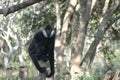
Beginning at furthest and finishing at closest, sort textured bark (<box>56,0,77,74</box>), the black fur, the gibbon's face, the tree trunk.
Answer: textured bark (<box>56,0,77,74</box>), the tree trunk, the black fur, the gibbon's face

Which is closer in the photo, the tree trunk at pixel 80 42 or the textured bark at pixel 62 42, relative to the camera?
the tree trunk at pixel 80 42


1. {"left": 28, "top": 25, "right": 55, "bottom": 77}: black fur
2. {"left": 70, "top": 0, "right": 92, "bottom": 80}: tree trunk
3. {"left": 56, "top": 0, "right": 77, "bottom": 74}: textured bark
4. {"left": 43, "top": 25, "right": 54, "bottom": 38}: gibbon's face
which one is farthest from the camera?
{"left": 56, "top": 0, "right": 77, "bottom": 74}: textured bark

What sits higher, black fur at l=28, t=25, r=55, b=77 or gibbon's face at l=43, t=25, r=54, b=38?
gibbon's face at l=43, t=25, r=54, b=38

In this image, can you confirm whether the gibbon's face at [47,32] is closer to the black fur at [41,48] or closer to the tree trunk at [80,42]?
the black fur at [41,48]

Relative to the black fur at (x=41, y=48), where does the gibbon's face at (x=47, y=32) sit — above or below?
above

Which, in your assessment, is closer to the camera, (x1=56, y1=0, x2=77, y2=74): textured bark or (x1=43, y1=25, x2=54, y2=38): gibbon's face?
(x1=43, y1=25, x2=54, y2=38): gibbon's face

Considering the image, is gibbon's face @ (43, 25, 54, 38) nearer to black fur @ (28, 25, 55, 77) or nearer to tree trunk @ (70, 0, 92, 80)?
black fur @ (28, 25, 55, 77)

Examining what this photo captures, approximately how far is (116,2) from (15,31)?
75.5 ft

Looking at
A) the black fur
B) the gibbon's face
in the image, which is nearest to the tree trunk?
the black fur

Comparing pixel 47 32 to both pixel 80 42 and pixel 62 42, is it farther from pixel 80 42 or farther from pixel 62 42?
pixel 62 42

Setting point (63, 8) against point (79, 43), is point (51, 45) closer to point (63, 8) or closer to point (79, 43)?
point (79, 43)

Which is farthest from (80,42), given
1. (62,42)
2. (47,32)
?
(62,42)

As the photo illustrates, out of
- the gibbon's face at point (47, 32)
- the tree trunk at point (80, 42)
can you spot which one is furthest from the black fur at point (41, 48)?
the tree trunk at point (80, 42)

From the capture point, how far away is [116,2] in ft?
29.5
